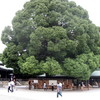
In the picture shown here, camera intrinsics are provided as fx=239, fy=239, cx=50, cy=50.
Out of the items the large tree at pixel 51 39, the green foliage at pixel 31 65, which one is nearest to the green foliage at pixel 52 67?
the large tree at pixel 51 39

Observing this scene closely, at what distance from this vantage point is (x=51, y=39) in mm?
29000

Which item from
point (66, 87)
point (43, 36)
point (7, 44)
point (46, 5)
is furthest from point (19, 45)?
point (66, 87)

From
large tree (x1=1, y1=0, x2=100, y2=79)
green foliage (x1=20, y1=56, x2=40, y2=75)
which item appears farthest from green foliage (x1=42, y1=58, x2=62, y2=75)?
green foliage (x1=20, y1=56, x2=40, y2=75)

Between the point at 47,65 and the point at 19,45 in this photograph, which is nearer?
the point at 47,65

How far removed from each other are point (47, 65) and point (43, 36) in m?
3.52

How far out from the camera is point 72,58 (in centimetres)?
3114

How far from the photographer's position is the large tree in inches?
1126

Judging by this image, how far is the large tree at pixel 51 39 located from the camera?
93.9 feet

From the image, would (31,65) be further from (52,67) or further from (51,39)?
(51,39)

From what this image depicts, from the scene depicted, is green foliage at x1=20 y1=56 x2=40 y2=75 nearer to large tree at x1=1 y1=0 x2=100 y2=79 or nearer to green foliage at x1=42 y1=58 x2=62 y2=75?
large tree at x1=1 y1=0 x2=100 y2=79

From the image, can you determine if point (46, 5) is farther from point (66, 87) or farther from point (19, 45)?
point (66, 87)

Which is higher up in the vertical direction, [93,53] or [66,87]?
[93,53]

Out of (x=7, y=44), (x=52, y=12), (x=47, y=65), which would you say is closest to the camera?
(x=47, y=65)

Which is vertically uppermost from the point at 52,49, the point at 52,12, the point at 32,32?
the point at 52,12
